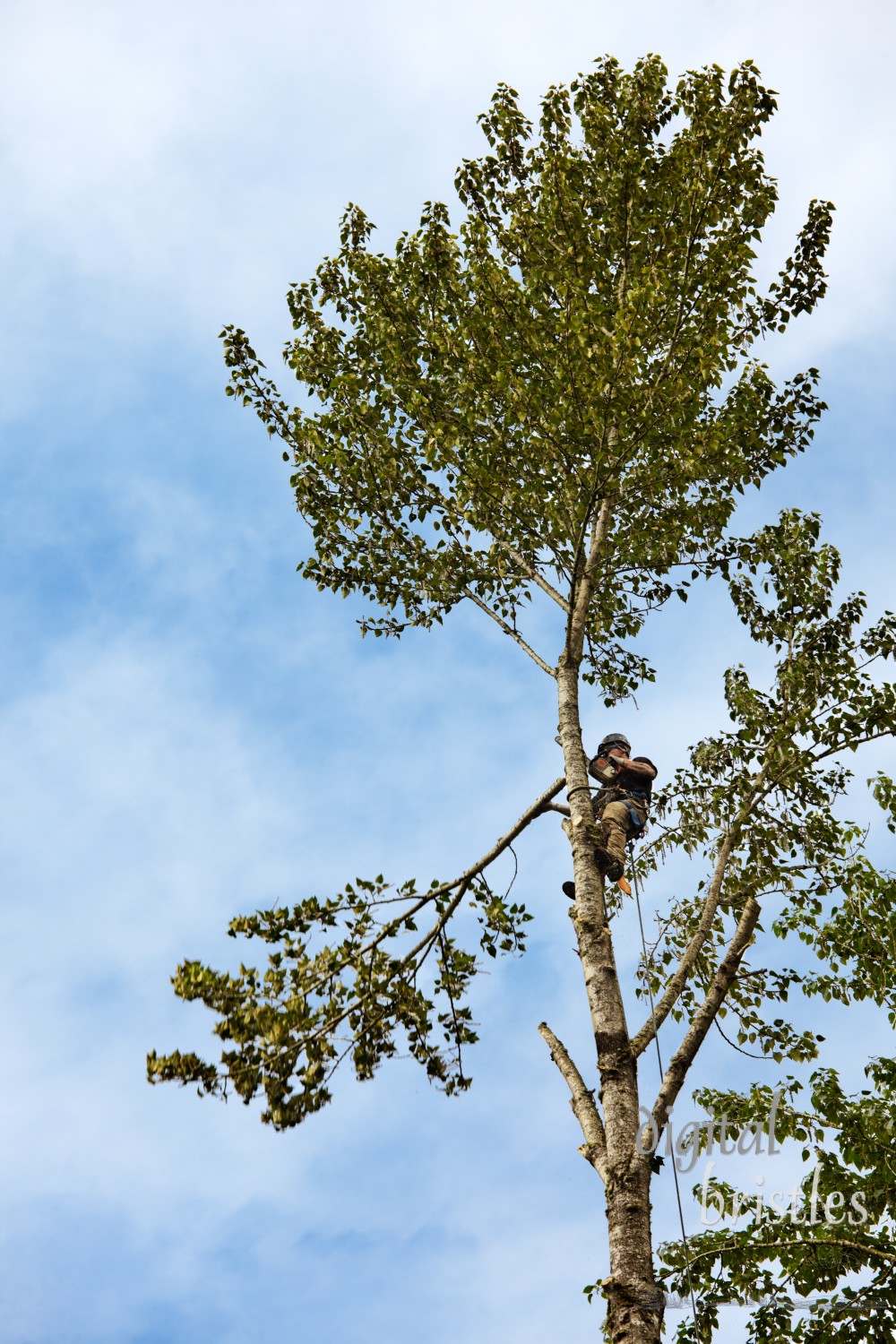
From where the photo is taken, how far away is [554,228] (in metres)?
Answer: 11.2

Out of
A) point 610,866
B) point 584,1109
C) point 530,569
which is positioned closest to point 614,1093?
point 584,1109

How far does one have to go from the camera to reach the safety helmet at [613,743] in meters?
11.7

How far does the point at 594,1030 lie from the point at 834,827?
3398 millimetres

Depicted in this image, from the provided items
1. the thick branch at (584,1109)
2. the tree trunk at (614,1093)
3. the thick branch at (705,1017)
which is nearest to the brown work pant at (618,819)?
the tree trunk at (614,1093)

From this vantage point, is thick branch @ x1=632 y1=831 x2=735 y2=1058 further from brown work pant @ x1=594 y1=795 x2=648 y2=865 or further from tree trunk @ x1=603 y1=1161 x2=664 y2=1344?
brown work pant @ x1=594 y1=795 x2=648 y2=865

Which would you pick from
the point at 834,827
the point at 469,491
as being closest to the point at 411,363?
the point at 469,491

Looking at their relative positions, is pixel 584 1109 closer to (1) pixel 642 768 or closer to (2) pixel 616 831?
(2) pixel 616 831

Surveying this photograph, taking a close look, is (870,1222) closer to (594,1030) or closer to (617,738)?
(594,1030)

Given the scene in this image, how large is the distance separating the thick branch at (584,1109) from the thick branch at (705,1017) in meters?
0.40

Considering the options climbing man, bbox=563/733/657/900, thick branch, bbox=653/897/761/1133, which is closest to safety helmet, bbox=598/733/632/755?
climbing man, bbox=563/733/657/900

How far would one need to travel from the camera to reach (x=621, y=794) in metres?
10.9

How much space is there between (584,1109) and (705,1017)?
3.43 ft

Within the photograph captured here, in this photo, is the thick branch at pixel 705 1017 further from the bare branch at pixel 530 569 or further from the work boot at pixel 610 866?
the bare branch at pixel 530 569

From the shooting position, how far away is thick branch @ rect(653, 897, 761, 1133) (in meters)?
7.52
